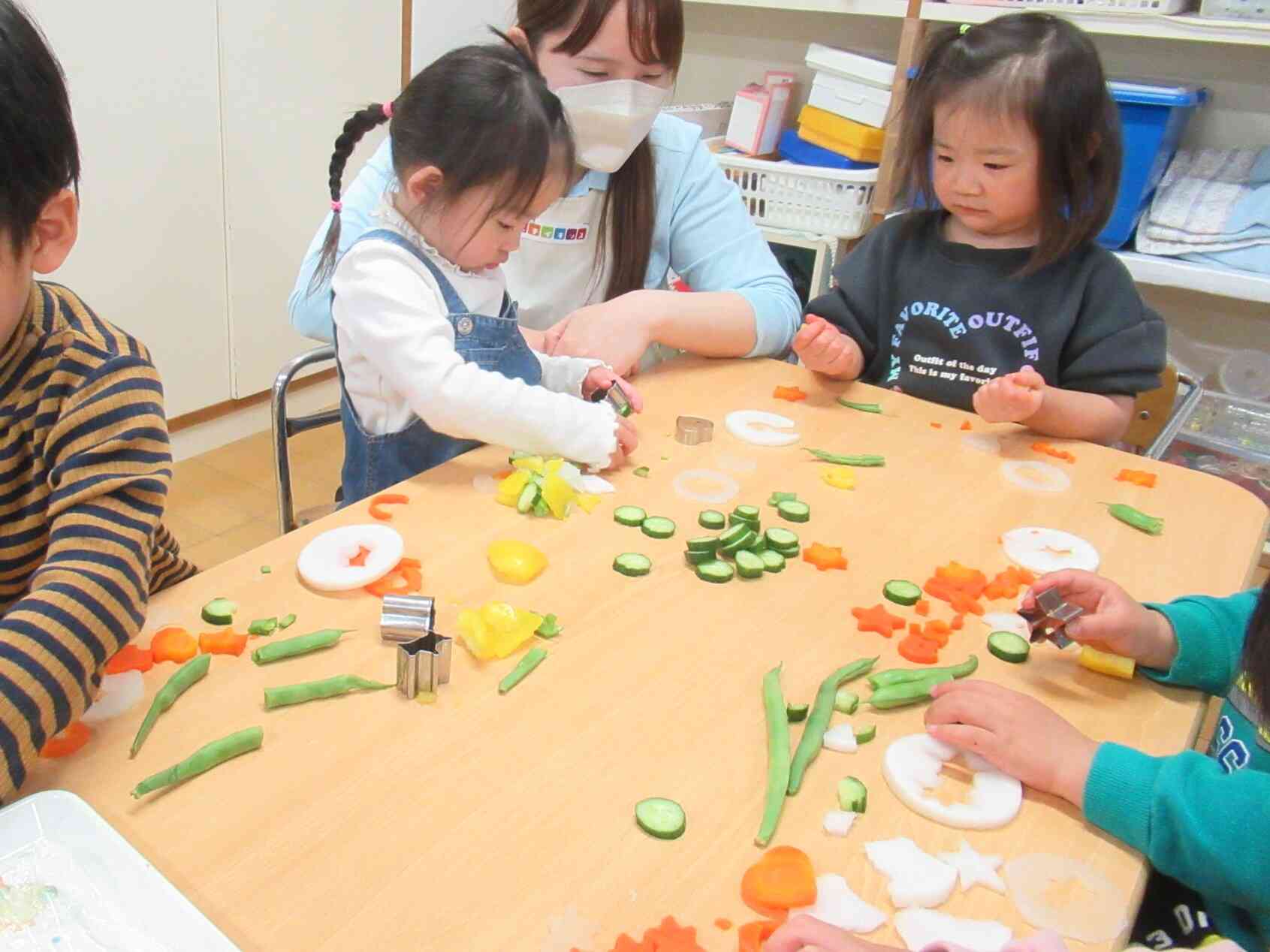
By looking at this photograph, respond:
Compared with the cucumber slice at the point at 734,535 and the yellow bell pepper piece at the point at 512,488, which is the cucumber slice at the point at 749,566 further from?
the yellow bell pepper piece at the point at 512,488

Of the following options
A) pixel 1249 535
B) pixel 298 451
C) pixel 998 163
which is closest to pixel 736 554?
pixel 1249 535

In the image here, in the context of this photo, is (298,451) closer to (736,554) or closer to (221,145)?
(221,145)

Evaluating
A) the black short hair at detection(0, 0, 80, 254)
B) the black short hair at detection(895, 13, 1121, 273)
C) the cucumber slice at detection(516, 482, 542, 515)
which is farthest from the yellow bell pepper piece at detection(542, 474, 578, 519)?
the black short hair at detection(895, 13, 1121, 273)

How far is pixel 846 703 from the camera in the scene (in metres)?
0.72

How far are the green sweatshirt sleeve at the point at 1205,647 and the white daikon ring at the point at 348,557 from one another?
0.63m

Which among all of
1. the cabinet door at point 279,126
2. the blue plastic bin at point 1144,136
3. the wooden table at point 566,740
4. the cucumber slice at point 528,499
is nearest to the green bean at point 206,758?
the wooden table at point 566,740

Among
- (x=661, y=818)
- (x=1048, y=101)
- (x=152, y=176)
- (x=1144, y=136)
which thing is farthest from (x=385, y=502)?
(x=1144, y=136)

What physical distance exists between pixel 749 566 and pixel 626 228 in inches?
31.4

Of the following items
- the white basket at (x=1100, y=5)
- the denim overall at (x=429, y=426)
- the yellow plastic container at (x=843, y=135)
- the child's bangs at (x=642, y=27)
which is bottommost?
the denim overall at (x=429, y=426)

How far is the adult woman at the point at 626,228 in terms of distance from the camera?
51.7 inches

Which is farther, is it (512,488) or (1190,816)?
(512,488)

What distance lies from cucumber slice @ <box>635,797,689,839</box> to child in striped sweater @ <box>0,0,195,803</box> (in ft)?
1.19

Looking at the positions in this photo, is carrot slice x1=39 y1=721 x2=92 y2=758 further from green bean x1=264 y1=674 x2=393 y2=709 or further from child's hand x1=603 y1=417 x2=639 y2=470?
child's hand x1=603 y1=417 x2=639 y2=470

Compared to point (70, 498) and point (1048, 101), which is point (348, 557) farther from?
point (1048, 101)
